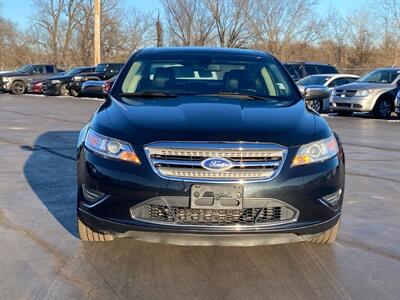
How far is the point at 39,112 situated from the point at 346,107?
31.8ft

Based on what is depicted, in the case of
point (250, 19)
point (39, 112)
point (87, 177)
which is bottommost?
point (39, 112)

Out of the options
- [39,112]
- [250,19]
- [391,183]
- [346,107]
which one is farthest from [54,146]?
[250,19]

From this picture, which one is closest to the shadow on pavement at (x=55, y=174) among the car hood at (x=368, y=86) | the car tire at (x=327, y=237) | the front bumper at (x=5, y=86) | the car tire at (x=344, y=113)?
the car tire at (x=327, y=237)

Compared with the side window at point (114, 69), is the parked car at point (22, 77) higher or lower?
lower

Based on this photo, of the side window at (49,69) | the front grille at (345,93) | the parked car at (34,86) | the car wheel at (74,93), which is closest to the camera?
the front grille at (345,93)

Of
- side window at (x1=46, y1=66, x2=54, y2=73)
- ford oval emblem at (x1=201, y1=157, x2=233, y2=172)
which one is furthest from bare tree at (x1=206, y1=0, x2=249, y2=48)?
ford oval emblem at (x1=201, y1=157, x2=233, y2=172)

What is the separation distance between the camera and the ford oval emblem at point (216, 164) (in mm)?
3643

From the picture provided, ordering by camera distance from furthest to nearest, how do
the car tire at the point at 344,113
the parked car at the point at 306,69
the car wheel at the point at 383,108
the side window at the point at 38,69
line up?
1. the side window at the point at 38,69
2. the parked car at the point at 306,69
3. the car tire at the point at 344,113
4. the car wheel at the point at 383,108

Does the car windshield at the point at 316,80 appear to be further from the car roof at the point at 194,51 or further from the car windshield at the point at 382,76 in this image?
the car roof at the point at 194,51

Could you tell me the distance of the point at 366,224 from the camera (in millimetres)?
5129

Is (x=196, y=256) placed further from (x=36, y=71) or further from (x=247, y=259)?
(x=36, y=71)

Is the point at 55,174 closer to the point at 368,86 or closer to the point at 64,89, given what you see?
the point at 368,86

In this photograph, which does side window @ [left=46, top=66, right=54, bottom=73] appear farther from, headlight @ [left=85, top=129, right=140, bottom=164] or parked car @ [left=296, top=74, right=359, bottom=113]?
headlight @ [left=85, top=129, right=140, bottom=164]

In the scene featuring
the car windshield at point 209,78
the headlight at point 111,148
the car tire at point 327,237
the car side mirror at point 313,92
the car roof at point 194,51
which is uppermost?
the car roof at point 194,51
